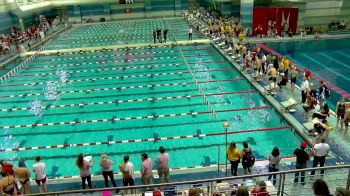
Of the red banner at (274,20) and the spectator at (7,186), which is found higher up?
the red banner at (274,20)

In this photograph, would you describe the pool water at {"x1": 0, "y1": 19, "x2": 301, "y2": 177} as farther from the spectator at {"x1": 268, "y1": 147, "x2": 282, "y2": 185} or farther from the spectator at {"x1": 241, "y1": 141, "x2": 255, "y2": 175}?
the spectator at {"x1": 268, "y1": 147, "x2": 282, "y2": 185}

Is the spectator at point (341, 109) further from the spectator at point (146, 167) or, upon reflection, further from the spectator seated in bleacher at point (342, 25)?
the spectator seated in bleacher at point (342, 25)

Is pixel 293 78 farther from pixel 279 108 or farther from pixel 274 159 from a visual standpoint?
pixel 274 159

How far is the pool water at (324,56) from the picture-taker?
54.9 ft

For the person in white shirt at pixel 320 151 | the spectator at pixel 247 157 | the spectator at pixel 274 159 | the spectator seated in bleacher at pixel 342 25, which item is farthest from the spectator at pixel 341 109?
the spectator seated in bleacher at pixel 342 25

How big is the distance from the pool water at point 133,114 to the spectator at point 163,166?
1700 millimetres

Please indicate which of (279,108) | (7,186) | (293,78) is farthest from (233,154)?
(293,78)

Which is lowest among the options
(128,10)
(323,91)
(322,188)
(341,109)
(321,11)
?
(341,109)

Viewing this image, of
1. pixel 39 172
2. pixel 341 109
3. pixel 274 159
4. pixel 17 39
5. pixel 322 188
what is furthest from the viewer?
pixel 17 39

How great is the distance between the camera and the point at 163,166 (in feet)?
25.5

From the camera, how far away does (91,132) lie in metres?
12.0

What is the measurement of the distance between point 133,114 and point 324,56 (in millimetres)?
13890

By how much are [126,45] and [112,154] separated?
16.0 m

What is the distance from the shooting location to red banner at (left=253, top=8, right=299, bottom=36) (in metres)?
25.1
